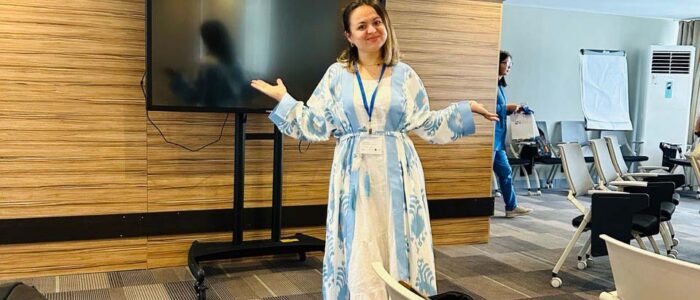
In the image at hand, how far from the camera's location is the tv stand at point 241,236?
11.8ft

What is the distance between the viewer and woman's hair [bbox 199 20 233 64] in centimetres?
337

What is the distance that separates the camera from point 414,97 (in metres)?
2.30

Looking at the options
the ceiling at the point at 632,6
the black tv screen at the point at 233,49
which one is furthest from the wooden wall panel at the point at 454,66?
the ceiling at the point at 632,6

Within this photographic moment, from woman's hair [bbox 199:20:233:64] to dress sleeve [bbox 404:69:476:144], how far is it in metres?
1.49

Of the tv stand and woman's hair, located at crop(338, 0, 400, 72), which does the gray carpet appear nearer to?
the tv stand

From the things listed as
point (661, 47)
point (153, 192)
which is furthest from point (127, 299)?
point (661, 47)

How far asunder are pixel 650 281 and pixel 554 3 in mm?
7398

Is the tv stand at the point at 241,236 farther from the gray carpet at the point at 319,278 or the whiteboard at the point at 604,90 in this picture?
the whiteboard at the point at 604,90

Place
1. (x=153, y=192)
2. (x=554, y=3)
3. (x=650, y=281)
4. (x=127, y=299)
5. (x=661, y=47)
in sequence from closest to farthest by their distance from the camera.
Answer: (x=650, y=281)
(x=127, y=299)
(x=153, y=192)
(x=554, y=3)
(x=661, y=47)

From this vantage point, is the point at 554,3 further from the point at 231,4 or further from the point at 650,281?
the point at 650,281

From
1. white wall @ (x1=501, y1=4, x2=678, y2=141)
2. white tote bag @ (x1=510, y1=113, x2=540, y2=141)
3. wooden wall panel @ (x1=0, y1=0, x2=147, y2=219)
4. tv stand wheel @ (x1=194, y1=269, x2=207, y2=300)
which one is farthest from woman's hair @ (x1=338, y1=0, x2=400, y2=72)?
white wall @ (x1=501, y1=4, x2=678, y2=141)

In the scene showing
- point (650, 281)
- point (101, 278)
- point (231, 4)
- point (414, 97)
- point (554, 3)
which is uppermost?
point (554, 3)

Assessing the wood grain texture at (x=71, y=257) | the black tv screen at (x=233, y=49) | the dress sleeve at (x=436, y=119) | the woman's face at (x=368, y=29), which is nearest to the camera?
the woman's face at (x=368, y=29)

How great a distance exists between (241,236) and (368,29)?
6.46 ft
